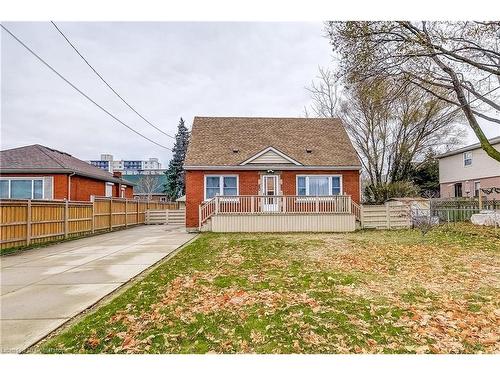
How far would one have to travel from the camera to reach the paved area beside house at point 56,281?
3.74m

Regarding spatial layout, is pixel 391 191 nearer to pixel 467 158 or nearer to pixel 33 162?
pixel 467 158

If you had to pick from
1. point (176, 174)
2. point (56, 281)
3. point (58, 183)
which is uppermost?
point (176, 174)

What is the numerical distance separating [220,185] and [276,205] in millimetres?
3476

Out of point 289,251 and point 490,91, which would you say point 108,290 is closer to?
point 289,251

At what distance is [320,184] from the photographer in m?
17.0

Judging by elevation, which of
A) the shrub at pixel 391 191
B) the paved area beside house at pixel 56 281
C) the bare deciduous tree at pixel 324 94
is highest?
the bare deciduous tree at pixel 324 94

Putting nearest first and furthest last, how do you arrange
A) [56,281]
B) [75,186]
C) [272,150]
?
[56,281] < [272,150] < [75,186]

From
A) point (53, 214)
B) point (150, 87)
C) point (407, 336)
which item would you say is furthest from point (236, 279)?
point (150, 87)

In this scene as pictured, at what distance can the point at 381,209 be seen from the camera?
51.2 ft

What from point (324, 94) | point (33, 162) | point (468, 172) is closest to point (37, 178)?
point (33, 162)

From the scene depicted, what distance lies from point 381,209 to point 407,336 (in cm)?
1320

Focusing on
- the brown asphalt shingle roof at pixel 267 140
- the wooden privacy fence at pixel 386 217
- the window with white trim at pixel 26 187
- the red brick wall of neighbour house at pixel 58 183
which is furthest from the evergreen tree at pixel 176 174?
the wooden privacy fence at pixel 386 217

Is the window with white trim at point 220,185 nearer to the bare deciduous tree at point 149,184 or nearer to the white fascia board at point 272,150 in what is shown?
the white fascia board at point 272,150

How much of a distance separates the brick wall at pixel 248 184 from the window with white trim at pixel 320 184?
10.3 inches
